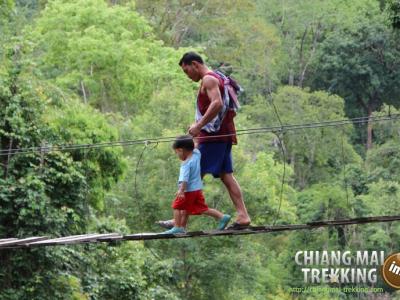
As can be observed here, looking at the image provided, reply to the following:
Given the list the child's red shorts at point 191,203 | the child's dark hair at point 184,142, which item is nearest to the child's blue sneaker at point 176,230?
the child's red shorts at point 191,203

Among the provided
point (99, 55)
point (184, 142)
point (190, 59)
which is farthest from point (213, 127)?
point (99, 55)

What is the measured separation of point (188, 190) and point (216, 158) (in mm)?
285

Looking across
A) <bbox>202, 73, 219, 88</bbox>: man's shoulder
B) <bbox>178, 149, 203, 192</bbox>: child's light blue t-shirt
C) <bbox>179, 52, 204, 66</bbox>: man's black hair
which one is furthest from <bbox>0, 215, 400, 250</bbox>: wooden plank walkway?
<bbox>179, 52, 204, 66</bbox>: man's black hair

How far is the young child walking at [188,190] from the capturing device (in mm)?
7520

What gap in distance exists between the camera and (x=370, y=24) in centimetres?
3856

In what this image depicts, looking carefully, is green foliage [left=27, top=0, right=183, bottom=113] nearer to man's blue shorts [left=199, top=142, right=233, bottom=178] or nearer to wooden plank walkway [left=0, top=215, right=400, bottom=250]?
wooden plank walkway [left=0, top=215, right=400, bottom=250]

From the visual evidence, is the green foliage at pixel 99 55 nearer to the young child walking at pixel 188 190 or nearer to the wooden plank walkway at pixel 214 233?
the wooden plank walkway at pixel 214 233

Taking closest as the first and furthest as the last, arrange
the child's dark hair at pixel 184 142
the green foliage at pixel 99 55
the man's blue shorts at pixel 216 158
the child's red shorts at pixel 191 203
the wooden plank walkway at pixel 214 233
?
the wooden plank walkway at pixel 214 233
the child's dark hair at pixel 184 142
the man's blue shorts at pixel 216 158
the child's red shorts at pixel 191 203
the green foliage at pixel 99 55

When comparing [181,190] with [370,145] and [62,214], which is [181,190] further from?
[370,145]

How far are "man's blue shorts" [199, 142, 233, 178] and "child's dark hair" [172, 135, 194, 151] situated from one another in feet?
Result: 0.39

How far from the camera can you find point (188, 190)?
7.65 meters

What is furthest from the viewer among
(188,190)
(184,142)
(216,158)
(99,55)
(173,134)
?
(99,55)

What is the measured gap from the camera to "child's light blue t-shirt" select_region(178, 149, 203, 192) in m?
7.54

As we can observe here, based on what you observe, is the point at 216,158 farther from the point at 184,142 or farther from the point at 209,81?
the point at 209,81
